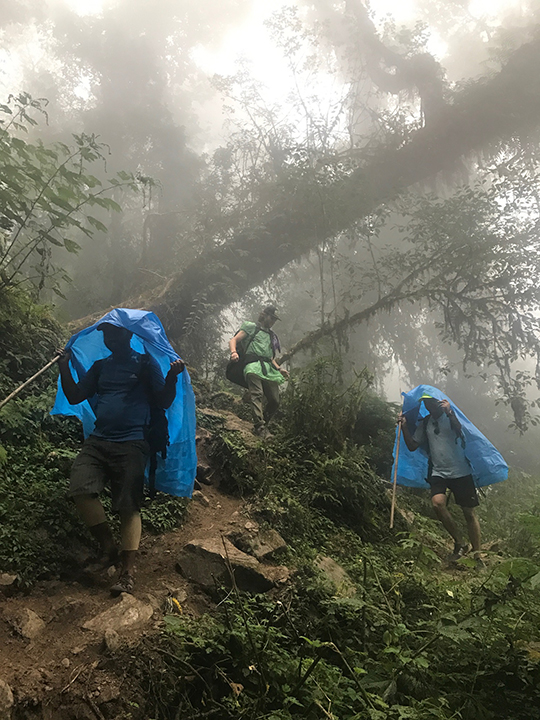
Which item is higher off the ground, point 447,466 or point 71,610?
point 447,466

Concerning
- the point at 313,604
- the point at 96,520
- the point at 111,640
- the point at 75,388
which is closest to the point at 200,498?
the point at 96,520

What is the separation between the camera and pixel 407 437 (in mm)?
5480

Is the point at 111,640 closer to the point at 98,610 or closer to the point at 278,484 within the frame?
the point at 98,610

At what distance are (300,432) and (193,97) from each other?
2725cm

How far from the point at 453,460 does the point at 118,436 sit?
382 centimetres

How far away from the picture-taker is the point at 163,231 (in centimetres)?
1742

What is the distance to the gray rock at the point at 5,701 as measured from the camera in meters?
1.79

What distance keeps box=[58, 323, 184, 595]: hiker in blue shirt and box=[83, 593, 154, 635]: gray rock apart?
0.54ft

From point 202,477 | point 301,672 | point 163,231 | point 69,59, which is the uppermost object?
point 69,59

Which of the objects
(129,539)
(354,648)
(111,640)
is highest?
(129,539)

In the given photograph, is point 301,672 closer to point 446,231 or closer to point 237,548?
point 237,548

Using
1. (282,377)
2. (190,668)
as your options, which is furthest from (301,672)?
(282,377)

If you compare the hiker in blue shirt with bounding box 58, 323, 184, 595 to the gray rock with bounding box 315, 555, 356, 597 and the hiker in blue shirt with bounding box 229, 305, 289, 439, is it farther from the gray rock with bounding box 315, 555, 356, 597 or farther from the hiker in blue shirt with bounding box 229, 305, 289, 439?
the hiker in blue shirt with bounding box 229, 305, 289, 439

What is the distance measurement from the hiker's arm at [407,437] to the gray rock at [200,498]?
2594 millimetres
